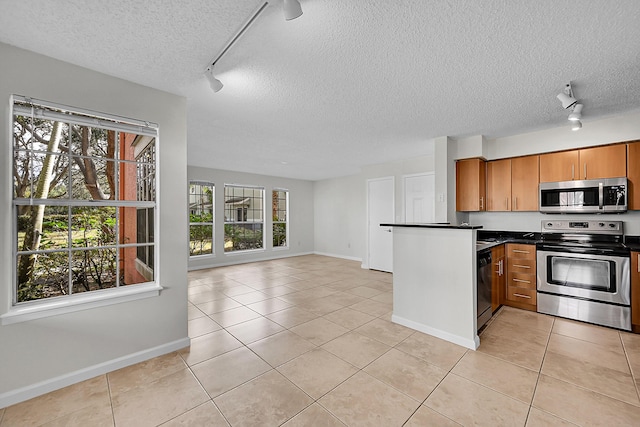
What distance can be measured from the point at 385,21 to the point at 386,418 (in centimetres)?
253

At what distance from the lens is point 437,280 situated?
9.31 ft

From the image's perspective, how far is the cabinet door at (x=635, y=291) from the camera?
2824 millimetres

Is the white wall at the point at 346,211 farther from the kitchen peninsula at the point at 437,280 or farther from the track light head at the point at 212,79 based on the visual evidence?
the track light head at the point at 212,79

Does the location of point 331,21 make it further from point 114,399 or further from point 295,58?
point 114,399

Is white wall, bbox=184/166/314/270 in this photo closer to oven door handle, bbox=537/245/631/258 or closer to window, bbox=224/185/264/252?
window, bbox=224/185/264/252

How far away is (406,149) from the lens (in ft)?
15.5

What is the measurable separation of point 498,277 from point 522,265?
42cm

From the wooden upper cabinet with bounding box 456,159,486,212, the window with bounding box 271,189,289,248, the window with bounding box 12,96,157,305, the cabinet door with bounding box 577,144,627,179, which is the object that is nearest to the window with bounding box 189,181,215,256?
the window with bounding box 271,189,289,248

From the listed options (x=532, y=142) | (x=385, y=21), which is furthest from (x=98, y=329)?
(x=532, y=142)

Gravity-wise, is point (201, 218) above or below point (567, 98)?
below

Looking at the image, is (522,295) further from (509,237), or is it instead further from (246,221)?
(246,221)

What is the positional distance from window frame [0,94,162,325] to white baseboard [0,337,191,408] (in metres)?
0.49

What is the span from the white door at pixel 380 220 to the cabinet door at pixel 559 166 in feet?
8.69

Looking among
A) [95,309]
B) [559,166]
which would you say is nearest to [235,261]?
[95,309]
